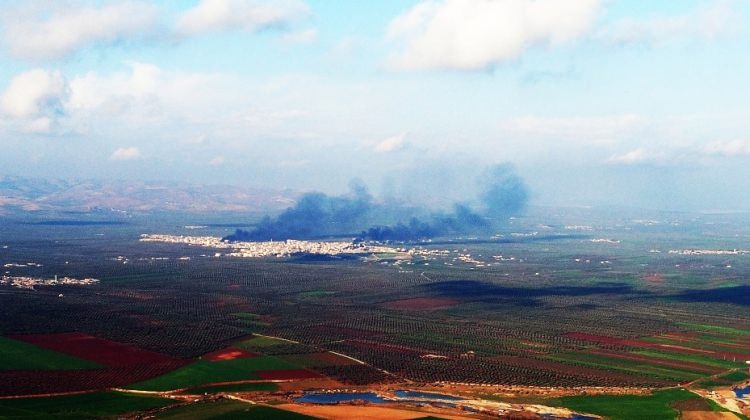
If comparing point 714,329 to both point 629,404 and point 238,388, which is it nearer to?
point 629,404

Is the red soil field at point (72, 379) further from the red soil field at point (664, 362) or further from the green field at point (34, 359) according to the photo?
the red soil field at point (664, 362)

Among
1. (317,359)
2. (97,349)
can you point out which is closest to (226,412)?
(317,359)

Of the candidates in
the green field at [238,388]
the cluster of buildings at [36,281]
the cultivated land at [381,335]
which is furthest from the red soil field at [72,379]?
the cluster of buildings at [36,281]

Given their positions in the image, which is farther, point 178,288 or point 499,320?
point 178,288

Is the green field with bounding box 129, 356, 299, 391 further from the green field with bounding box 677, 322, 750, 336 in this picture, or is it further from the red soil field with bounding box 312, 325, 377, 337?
the green field with bounding box 677, 322, 750, 336

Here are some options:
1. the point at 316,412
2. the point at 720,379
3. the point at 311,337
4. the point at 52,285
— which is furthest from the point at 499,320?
the point at 52,285

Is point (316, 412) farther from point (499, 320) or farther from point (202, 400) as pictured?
point (499, 320)
